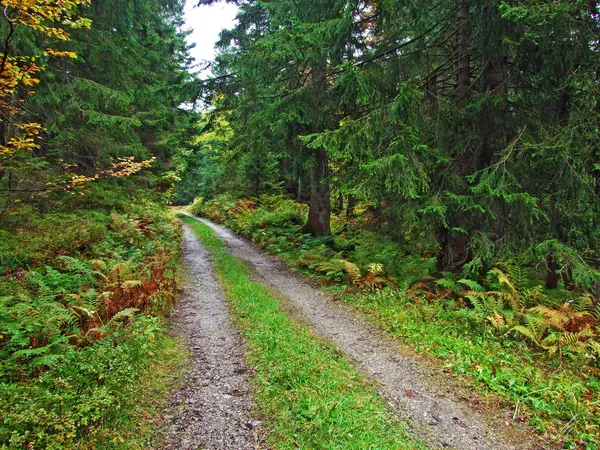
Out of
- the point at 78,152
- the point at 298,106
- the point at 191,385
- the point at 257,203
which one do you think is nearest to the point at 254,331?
the point at 191,385

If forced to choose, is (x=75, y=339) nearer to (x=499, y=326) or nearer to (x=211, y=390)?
(x=211, y=390)

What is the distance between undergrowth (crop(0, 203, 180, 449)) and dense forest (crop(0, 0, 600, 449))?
0.03 meters

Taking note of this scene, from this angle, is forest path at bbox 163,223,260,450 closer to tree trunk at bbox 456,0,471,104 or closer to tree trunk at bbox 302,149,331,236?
tree trunk at bbox 302,149,331,236

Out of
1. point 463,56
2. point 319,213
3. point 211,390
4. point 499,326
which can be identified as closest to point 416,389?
point 499,326

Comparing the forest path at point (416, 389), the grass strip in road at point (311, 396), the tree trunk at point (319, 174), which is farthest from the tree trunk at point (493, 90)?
the grass strip in road at point (311, 396)

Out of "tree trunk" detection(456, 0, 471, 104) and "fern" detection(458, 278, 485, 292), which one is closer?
"fern" detection(458, 278, 485, 292)

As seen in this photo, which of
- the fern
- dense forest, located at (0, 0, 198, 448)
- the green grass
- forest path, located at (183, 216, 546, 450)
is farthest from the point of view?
the fern

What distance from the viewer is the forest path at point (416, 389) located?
141 inches

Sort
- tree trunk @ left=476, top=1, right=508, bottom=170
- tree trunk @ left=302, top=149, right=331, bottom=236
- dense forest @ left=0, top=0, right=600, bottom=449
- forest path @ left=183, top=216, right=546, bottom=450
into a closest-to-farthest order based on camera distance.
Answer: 1. forest path @ left=183, top=216, right=546, bottom=450
2. dense forest @ left=0, top=0, right=600, bottom=449
3. tree trunk @ left=476, top=1, right=508, bottom=170
4. tree trunk @ left=302, top=149, right=331, bottom=236

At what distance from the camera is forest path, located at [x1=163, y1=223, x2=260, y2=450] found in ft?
11.4

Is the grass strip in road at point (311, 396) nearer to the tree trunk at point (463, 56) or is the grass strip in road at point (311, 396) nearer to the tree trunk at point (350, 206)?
the tree trunk at point (463, 56)

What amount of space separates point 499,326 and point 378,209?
15.0 feet

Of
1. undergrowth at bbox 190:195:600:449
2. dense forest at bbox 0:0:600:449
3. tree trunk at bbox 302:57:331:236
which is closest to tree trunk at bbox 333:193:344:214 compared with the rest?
tree trunk at bbox 302:57:331:236

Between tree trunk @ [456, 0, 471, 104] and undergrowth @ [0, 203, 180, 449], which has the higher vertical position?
tree trunk @ [456, 0, 471, 104]
